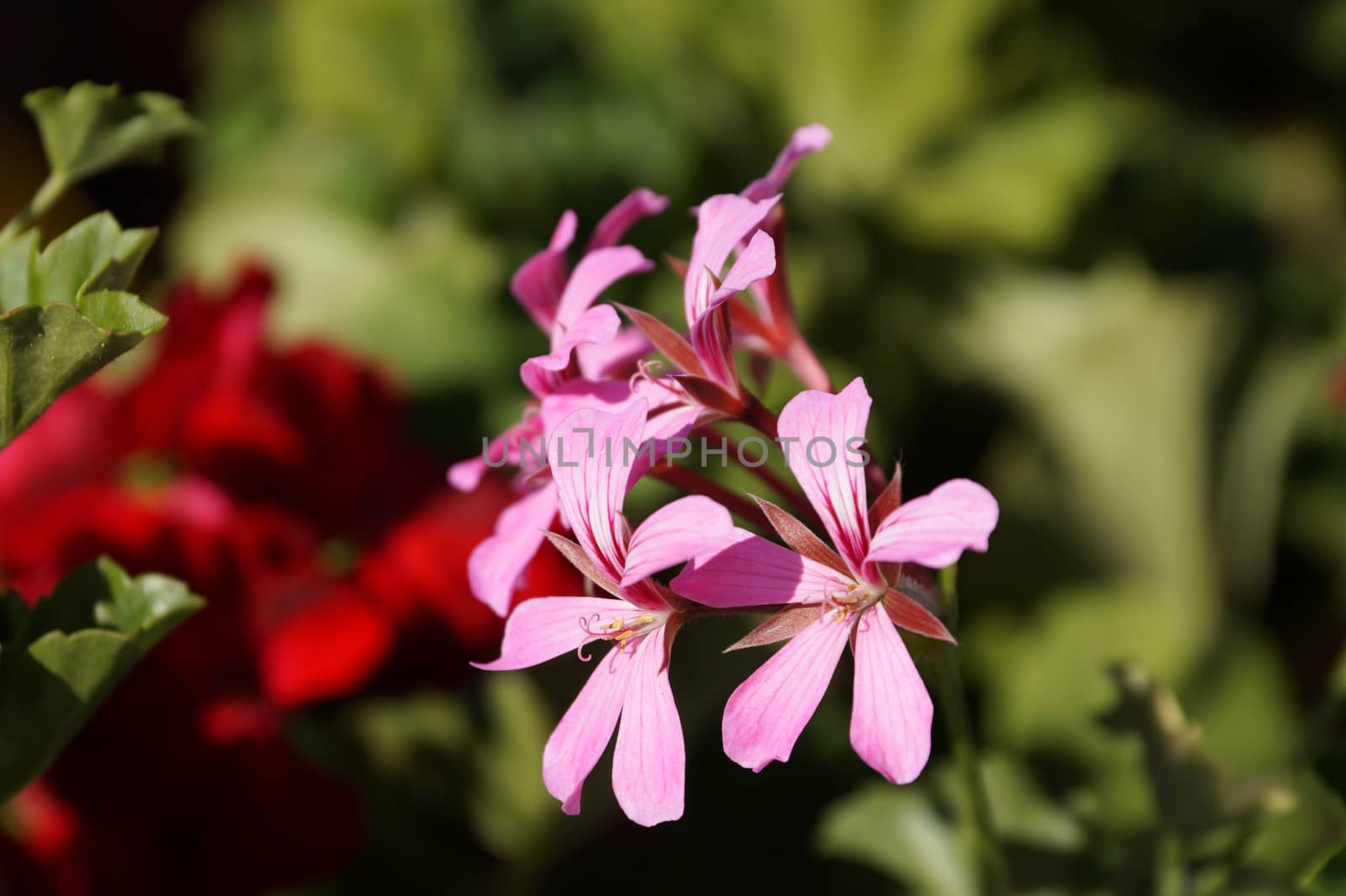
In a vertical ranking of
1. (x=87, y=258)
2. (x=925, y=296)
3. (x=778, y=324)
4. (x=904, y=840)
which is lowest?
(x=904, y=840)

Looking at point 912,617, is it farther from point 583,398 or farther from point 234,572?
point 234,572

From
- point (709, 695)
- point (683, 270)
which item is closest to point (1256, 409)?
point (709, 695)

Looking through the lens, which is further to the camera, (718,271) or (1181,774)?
(1181,774)

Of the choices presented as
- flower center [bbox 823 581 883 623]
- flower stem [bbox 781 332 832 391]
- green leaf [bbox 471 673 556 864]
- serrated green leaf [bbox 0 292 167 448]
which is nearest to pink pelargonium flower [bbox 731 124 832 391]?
flower stem [bbox 781 332 832 391]

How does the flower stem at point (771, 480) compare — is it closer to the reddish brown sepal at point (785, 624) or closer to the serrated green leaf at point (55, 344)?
the reddish brown sepal at point (785, 624)

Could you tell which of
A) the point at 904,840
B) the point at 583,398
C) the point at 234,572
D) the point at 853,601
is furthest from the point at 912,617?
the point at 234,572

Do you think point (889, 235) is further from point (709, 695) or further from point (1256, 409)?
point (709, 695)
